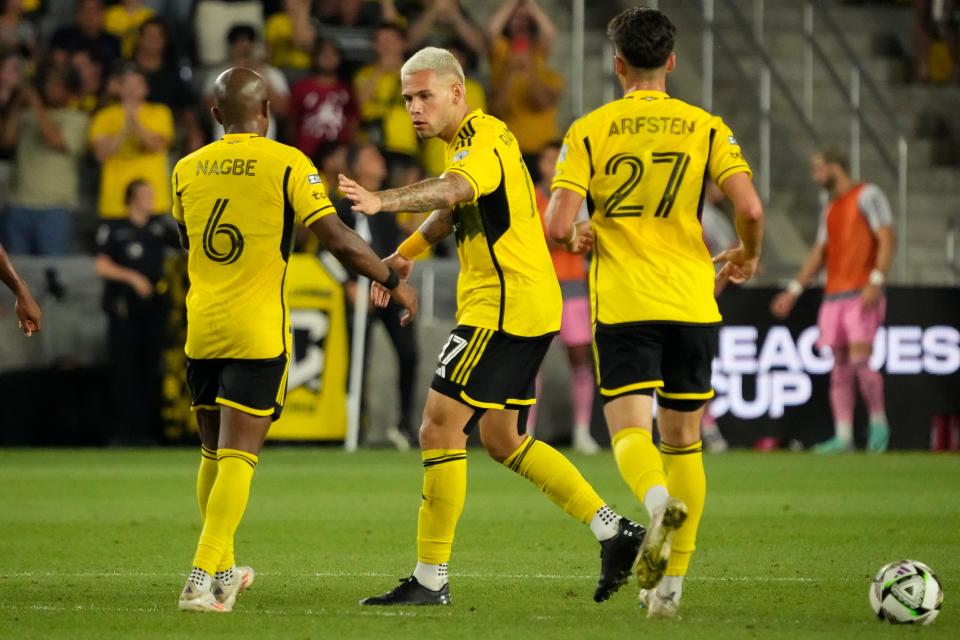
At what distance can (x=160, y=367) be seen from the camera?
52.7ft

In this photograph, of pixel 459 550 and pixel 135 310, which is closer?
pixel 459 550

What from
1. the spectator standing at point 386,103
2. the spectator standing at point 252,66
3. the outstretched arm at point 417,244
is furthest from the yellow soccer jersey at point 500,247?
the spectator standing at point 386,103

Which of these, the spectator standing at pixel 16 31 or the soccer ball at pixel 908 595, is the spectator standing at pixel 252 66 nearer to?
the spectator standing at pixel 16 31

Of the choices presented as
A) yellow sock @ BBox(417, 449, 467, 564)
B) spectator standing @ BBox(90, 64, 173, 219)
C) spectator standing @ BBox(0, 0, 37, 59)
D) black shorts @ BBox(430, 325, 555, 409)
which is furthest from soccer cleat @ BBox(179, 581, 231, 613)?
spectator standing @ BBox(0, 0, 37, 59)

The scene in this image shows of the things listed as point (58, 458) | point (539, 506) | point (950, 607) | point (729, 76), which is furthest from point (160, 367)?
point (950, 607)

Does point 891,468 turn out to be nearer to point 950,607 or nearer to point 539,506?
point 539,506

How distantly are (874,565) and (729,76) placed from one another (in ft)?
41.2

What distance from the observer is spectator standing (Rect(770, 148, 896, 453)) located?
1552cm

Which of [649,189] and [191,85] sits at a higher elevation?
[191,85]

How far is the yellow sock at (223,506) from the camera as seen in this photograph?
663cm

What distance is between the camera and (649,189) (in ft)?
22.0

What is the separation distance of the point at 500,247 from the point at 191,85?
11.9 meters

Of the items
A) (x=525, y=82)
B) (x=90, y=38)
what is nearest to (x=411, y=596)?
(x=525, y=82)

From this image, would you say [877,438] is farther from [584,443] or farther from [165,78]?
[165,78]
